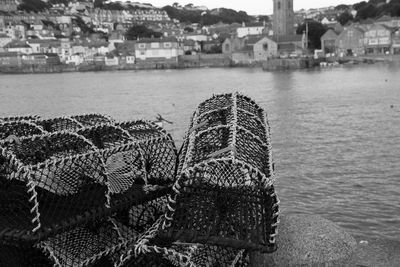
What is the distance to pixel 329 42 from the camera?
7281cm

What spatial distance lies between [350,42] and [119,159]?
230ft

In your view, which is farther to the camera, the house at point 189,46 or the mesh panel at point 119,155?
the house at point 189,46

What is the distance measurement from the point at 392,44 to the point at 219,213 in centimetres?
7012

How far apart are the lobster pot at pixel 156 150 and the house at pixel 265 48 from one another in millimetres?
67863

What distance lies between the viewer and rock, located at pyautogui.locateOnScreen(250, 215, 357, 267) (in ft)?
14.4

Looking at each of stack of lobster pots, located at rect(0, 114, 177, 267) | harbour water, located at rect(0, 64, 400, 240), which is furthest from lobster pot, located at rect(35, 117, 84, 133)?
harbour water, located at rect(0, 64, 400, 240)

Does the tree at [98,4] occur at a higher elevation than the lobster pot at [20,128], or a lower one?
higher

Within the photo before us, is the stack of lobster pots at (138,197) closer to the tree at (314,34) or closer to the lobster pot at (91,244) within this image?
the lobster pot at (91,244)

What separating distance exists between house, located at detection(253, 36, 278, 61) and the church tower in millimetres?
7395

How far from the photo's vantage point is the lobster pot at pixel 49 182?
3875mm

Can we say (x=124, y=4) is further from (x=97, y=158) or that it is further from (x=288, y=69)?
(x=97, y=158)

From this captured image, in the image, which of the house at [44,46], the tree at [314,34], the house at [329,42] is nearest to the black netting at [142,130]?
the house at [329,42]

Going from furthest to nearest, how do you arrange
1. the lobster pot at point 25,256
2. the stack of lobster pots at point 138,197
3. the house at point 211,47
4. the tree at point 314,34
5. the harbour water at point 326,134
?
1. the house at point 211,47
2. the tree at point 314,34
3. the harbour water at point 326,134
4. the lobster pot at point 25,256
5. the stack of lobster pots at point 138,197

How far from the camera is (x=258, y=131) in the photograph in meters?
4.94
